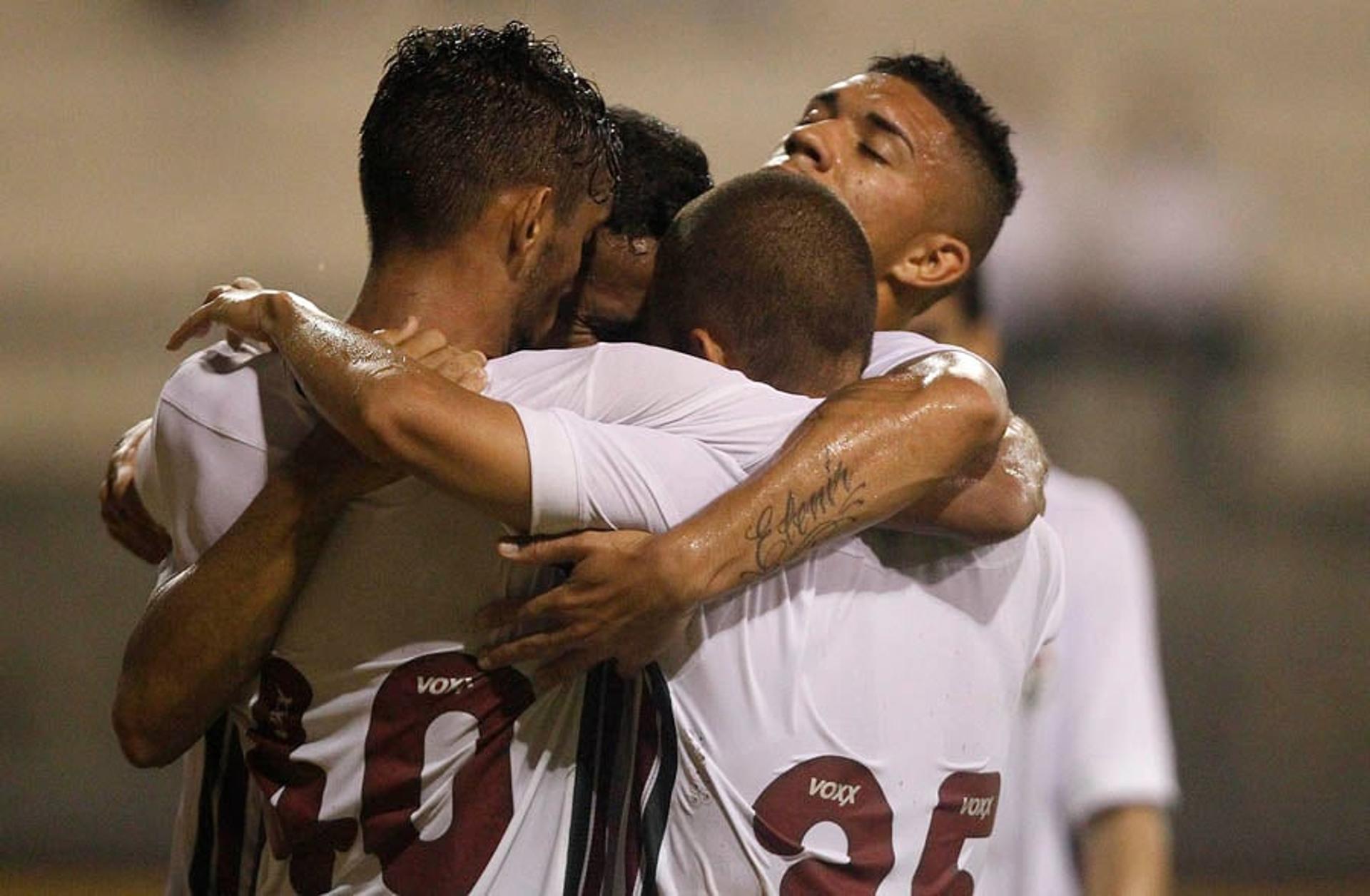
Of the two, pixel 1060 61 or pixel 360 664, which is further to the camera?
pixel 1060 61

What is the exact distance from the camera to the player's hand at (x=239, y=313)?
6.05 ft

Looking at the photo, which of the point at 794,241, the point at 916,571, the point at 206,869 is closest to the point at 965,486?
the point at 916,571

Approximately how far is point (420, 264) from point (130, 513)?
0.60 meters

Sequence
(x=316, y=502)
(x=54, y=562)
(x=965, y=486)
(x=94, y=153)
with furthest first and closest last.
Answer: (x=94, y=153) → (x=54, y=562) → (x=965, y=486) → (x=316, y=502)

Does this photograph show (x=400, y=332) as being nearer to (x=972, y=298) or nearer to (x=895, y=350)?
(x=895, y=350)

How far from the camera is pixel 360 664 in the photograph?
1.88 meters

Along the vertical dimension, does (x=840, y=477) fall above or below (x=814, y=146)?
below

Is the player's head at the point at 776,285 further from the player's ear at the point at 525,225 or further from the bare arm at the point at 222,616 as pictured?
the bare arm at the point at 222,616

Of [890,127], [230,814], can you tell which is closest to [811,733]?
[230,814]

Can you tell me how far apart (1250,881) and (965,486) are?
409cm

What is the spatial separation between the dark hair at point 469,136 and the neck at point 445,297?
0.02 m

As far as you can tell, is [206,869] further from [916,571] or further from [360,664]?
[916,571]

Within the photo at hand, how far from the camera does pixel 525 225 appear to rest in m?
1.93

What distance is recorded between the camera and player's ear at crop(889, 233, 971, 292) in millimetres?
2568
